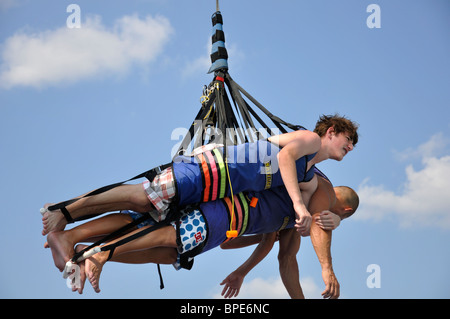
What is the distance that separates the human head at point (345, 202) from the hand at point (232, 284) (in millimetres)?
922

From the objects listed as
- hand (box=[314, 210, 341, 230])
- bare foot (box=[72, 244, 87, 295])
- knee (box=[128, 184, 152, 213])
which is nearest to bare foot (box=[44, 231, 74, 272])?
bare foot (box=[72, 244, 87, 295])

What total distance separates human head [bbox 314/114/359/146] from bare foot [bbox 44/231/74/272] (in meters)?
1.77

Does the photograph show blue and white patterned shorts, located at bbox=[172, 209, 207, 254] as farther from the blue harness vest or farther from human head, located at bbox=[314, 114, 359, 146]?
human head, located at bbox=[314, 114, 359, 146]

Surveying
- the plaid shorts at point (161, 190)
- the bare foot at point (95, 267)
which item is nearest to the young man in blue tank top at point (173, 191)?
the plaid shorts at point (161, 190)

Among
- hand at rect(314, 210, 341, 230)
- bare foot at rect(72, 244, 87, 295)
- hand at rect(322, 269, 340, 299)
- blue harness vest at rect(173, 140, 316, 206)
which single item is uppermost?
blue harness vest at rect(173, 140, 316, 206)

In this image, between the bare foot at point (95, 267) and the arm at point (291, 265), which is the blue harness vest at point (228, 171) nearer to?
the bare foot at point (95, 267)

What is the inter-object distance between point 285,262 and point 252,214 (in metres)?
0.81

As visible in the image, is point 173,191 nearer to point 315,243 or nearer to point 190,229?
point 190,229

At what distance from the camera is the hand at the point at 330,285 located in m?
3.41

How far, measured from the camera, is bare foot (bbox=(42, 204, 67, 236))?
117 inches

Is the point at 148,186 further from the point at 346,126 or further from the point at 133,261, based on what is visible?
the point at 346,126
